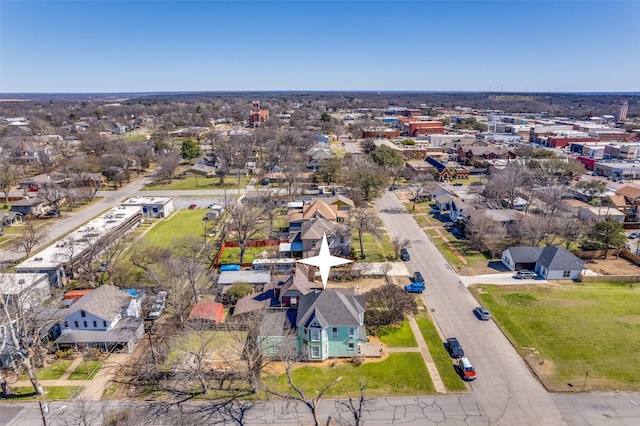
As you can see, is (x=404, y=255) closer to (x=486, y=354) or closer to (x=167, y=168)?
(x=486, y=354)

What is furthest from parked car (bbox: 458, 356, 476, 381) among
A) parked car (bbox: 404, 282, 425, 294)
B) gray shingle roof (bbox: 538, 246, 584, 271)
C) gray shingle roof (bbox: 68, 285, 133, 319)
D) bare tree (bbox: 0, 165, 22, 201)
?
A: bare tree (bbox: 0, 165, 22, 201)

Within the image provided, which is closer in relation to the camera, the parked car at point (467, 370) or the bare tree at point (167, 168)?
the parked car at point (467, 370)

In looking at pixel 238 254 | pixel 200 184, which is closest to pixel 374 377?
pixel 238 254

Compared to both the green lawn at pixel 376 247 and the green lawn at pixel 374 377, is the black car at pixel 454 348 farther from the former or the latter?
the green lawn at pixel 376 247

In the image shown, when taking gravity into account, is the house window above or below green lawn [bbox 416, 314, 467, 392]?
above

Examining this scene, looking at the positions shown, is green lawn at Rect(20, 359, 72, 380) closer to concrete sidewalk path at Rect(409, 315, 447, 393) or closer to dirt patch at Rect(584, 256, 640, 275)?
concrete sidewalk path at Rect(409, 315, 447, 393)

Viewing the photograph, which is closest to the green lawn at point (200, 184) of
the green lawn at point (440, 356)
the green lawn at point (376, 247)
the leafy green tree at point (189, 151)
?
the leafy green tree at point (189, 151)

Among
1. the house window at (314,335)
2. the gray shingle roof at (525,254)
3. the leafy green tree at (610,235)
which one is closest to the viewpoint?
the house window at (314,335)
